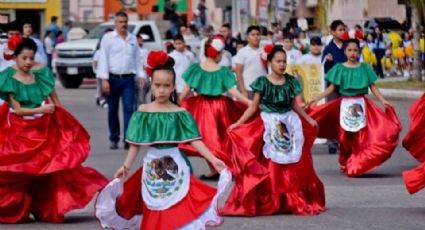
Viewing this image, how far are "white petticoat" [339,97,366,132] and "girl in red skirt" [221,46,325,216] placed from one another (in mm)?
3212

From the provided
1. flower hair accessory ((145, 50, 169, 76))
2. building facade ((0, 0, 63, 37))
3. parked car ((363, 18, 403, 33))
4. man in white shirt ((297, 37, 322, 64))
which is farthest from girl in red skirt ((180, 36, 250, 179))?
building facade ((0, 0, 63, 37))

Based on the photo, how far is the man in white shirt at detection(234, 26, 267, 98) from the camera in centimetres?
1784

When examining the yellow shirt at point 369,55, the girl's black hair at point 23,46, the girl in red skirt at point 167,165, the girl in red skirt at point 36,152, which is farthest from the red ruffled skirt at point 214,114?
the yellow shirt at point 369,55

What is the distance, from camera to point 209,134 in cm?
1481

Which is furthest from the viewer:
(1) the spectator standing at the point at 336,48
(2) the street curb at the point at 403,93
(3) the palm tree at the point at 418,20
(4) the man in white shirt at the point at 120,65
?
(3) the palm tree at the point at 418,20

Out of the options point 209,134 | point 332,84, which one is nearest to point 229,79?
point 209,134

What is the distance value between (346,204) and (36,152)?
3126mm

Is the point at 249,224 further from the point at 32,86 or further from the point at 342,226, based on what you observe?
the point at 32,86

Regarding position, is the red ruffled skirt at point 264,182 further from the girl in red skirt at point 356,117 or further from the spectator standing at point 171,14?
the spectator standing at point 171,14

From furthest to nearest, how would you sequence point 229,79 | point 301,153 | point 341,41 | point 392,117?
point 341,41, point 392,117, point 229,79, point 301,153

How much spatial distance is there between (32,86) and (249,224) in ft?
7.37

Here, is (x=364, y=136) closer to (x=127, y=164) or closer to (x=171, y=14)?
(x=127, y=164)

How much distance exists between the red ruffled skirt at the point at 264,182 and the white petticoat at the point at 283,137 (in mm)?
52

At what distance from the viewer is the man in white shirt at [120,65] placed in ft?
60.8
